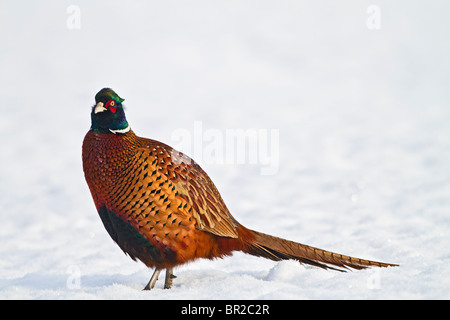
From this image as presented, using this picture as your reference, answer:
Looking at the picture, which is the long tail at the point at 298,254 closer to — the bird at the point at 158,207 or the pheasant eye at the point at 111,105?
the bird at the point at 158,207

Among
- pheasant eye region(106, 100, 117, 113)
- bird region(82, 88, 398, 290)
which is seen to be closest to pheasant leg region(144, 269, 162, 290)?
bird region(82, 88, 398, 290)

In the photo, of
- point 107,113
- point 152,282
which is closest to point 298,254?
point 152,282

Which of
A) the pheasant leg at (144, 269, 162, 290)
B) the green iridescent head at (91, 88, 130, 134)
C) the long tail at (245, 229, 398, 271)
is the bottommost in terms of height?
the pheasant leg at (144, 269, 162, 290)

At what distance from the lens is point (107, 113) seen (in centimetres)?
464

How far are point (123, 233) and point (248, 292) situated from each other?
1.25m

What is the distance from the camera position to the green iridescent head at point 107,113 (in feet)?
15.1

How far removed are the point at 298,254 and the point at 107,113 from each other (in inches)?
84.3

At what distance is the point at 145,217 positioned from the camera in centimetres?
429

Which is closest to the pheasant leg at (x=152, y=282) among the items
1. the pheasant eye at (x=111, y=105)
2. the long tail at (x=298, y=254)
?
the long tail at (x=298, y=254)

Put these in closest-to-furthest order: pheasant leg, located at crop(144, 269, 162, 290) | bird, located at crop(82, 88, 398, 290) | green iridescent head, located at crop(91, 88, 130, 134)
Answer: bird, located at crop(82, 88, 398, 290), pheasant leg, located at crop(144, 269, 162, 290), green iridescent head, located at crop(91, 88, 130, 134)

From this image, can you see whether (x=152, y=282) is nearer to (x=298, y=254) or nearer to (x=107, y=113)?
(x=298, y=254)

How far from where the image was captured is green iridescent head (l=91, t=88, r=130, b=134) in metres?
4.61

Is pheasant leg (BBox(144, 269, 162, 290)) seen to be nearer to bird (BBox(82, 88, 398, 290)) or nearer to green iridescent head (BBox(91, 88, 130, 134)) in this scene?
bird (BBox(82, 88, 398, 290))

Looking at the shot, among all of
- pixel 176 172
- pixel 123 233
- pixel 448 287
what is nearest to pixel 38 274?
pixel 123 233
